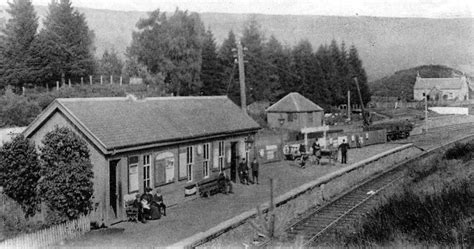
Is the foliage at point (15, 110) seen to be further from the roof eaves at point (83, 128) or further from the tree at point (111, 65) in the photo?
the roof eaves at point (83, 128)

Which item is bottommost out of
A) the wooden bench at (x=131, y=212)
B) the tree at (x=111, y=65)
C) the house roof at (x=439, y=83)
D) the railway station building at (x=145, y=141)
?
the wooden bench at (x=131, y=212)

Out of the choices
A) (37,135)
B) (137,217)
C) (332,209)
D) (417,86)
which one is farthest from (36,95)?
(417,86)

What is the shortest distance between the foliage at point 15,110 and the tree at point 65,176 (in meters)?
16.2

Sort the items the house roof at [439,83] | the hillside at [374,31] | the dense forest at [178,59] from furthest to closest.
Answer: the house roof at [439,83]
the hillside at [374,31]
the dense forest at [178,59]

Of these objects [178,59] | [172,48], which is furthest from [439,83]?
[172,48]

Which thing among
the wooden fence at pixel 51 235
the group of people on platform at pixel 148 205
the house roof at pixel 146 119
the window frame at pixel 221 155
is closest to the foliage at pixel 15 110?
the house roof at pixel 146 119

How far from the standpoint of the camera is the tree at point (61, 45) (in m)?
33.4

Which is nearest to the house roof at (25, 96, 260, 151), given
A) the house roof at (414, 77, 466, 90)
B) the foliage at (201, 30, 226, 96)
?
the foliage at (201, 30, 226, 96)

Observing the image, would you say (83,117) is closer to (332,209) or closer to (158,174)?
(158,174)

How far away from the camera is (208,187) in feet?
70.6

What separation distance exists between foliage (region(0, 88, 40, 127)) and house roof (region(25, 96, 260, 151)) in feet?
44.8

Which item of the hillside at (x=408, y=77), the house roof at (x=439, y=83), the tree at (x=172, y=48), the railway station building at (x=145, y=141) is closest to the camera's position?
the railway station building at (x=145, y=141)

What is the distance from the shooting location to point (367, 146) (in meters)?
43.5

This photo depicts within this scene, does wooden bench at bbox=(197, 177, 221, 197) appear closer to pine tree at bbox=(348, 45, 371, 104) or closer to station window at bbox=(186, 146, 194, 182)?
station window at bbox=(186, 146, 194, 182)
